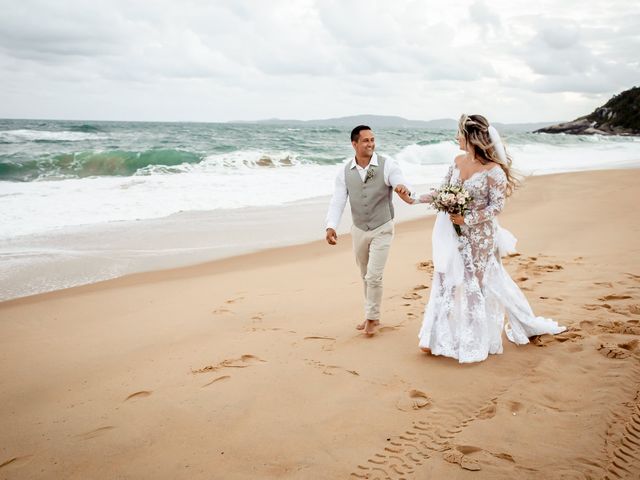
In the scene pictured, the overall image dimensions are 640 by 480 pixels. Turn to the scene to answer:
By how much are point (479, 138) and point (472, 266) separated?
111 cm

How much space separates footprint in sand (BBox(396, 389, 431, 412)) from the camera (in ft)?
11.4

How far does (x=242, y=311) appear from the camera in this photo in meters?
5.70

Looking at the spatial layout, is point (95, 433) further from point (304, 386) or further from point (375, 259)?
point (375, 259)

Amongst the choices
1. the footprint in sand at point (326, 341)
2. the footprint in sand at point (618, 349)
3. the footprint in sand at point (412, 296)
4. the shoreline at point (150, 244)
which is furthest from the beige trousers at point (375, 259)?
the shoreline at point (150, 244)

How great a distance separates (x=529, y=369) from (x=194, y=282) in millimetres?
4630

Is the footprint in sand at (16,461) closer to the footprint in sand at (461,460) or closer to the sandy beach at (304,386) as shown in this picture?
the sandy beach at (304,386)

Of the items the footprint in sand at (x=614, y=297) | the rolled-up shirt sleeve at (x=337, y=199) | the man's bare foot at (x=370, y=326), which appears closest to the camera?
the man's bare foot at (x=370, y=326)

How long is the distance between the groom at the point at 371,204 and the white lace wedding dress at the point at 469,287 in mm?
602

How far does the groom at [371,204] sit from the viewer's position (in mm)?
4773

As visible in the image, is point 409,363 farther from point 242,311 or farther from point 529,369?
point 242,311

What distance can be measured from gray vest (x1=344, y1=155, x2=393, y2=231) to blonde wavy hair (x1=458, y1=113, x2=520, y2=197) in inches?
39.2

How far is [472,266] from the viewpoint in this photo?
4199 millimetres

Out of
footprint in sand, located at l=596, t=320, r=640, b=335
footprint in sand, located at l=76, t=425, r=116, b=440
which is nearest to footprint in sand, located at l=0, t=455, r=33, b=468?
footprint in sand, located at l=76, t=425, r=116, b=440

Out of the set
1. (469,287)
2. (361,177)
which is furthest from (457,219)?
(361,177)
